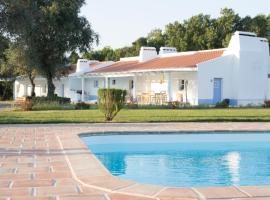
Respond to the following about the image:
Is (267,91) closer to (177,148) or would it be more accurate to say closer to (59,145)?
(177,148)

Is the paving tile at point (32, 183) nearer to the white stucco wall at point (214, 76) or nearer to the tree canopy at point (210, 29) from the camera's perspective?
the white stucco wall at point (214, 76)

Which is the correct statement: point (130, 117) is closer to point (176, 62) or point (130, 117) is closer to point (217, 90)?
point (217, 90)

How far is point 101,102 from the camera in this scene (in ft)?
59.3

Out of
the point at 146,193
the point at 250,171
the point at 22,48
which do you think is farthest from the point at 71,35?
the point at 146,193

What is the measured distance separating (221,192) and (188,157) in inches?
207

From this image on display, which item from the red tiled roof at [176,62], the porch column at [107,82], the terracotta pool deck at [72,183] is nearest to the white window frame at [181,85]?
the red tiled roof at [176,62]

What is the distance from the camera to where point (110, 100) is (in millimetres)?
17812

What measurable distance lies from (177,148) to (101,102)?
268 inches

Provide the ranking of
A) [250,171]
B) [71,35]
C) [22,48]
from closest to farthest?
1. [250,171]
2. [22,48]
3. [71,35]

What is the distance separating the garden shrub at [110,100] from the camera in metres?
17.7

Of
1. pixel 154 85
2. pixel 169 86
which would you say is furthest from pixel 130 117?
pixel 154 85

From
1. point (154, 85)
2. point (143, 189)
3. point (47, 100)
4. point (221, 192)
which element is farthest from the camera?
point (154, 85)

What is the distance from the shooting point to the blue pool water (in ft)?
25.9

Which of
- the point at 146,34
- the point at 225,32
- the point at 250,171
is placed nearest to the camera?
the point at 250,171
